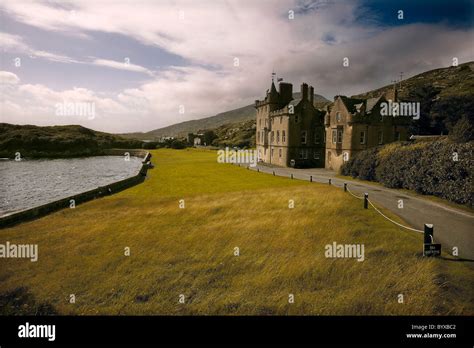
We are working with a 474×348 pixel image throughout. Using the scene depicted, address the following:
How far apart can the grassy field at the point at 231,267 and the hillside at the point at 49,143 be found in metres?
95.7

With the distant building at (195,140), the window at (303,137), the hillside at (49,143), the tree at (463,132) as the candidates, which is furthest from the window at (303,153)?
the hillside at (49,143)

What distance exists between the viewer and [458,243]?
11.7 metres

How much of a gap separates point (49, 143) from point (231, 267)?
373 feet

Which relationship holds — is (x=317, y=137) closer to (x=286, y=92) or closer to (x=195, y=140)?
(x=286, y=92)

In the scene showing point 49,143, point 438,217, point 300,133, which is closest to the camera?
point 438,217

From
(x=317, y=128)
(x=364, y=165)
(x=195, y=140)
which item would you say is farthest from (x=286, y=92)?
(x=195, y=140)

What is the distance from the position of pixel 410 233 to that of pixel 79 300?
46.0ft

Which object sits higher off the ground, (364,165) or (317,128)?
(317,128)

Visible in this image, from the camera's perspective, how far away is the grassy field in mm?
8445

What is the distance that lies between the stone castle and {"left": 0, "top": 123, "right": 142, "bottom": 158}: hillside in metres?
78.1

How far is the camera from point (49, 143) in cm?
10069

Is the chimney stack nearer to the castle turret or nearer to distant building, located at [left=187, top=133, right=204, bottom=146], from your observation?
the castle turret
